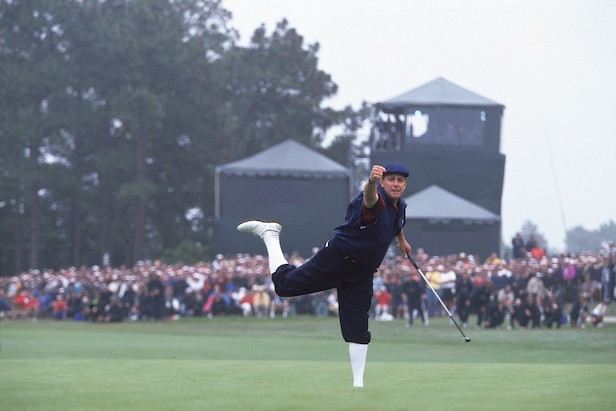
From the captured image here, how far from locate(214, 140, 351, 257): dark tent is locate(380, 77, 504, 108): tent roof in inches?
180

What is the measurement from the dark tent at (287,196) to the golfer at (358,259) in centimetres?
3888

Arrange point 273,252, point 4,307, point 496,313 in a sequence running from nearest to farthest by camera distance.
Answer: point 273,252, point 496,313, point 4,307

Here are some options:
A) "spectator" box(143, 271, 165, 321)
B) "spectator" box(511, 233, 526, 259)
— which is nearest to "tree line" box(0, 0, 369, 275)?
"spectator" box(143, 271, 165, 321)

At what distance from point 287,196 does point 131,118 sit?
12952 mm

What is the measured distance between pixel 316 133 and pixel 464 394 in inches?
2378

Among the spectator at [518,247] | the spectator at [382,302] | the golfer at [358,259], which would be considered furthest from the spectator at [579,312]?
the golfer at [358,259]

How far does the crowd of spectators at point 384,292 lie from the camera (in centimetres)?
2862

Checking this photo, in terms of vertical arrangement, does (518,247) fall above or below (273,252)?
above

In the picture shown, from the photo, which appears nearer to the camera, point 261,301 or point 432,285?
point 432,285

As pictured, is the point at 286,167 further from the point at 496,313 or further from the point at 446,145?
the point at 496,313

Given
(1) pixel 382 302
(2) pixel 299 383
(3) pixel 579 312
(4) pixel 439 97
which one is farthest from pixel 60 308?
(2) pixel 299 383

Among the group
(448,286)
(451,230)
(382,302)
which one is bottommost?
(382,302)

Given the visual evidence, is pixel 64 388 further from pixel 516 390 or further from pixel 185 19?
pixel 185 19

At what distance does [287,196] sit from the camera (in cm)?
4912
